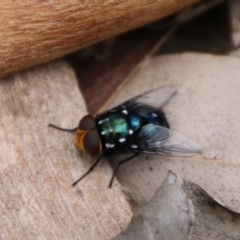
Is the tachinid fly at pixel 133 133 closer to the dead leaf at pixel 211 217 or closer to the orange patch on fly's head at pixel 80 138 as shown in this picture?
the orange patch on fly's head at pixel 80 138

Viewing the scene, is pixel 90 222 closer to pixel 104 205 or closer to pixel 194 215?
pixel 104 205

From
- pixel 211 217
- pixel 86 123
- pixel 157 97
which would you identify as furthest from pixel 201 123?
pixel 86 123

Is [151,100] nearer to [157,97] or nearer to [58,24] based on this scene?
[157,97]

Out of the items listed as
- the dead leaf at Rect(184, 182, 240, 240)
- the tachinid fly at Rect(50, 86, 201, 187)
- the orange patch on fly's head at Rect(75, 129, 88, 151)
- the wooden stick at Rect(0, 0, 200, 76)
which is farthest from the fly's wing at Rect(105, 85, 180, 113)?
the dead leaf at Rect(184, 182, 240, 240)

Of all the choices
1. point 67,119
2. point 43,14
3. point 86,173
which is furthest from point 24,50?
point 86,173

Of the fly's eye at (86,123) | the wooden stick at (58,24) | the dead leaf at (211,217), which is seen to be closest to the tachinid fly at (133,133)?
the fly's eye at (86,123)

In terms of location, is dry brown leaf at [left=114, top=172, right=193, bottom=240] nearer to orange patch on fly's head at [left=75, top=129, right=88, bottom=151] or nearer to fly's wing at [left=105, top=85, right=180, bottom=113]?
orange patch on fly's head at [left=75, top=129, right=88, bottom=151]
